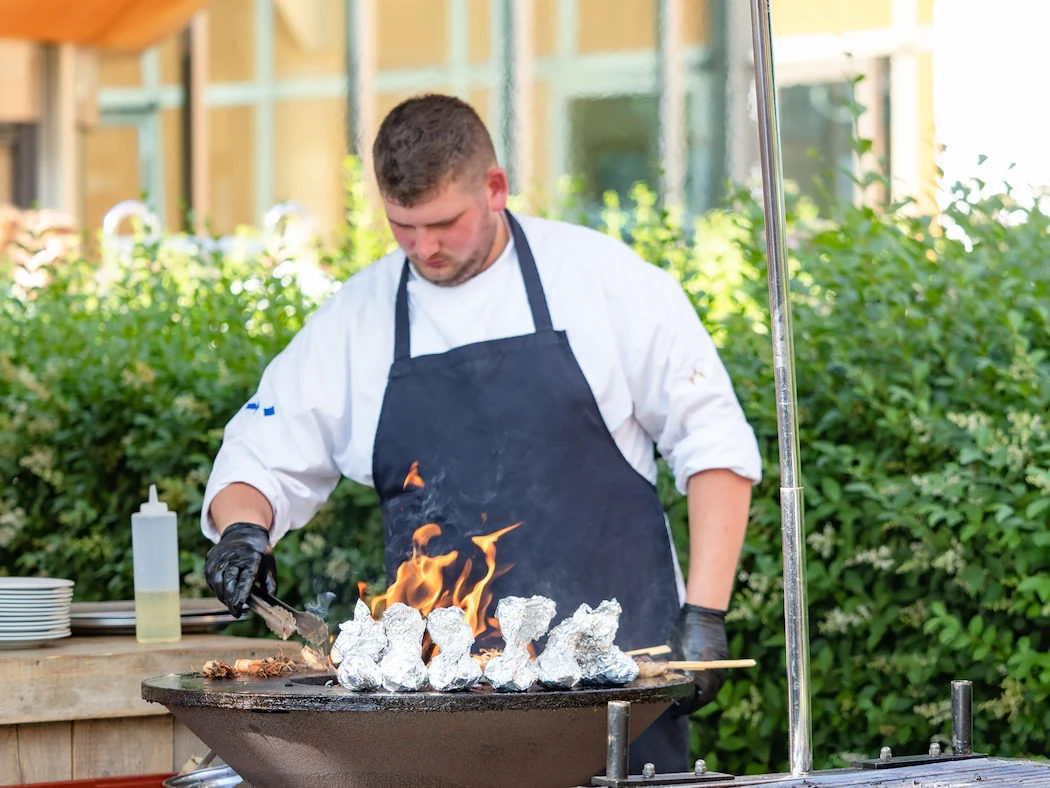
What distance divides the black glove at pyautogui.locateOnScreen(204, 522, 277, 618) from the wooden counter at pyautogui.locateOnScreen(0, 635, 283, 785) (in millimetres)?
309

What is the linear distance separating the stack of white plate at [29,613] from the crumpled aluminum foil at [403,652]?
0.93 metres

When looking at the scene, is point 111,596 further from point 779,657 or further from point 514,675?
point 514,675

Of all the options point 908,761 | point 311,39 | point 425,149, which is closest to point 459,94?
point 311,39

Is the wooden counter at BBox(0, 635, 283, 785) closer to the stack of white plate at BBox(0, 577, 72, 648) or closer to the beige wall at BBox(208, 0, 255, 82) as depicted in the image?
the stack of white plate at BBox(0, 577, 72, 648)

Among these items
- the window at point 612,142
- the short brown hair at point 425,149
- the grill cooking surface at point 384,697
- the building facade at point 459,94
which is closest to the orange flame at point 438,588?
the grill cooking surface at point 384,697

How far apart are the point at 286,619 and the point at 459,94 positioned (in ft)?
20.0

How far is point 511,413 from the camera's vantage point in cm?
274

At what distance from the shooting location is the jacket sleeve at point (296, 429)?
2807 mm

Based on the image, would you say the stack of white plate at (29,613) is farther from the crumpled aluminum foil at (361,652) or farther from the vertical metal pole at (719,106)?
the vertical metal pole at (719,106)

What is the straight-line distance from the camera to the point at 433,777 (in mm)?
1997

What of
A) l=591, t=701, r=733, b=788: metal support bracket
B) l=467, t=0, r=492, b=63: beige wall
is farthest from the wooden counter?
l=467, t=0, r=492, b=63: beige wall

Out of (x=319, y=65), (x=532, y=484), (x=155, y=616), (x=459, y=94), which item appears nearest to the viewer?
(x=532, y=484)

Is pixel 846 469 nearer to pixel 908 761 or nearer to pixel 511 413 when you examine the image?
pixel 511 413

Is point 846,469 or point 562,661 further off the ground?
point 846,469
